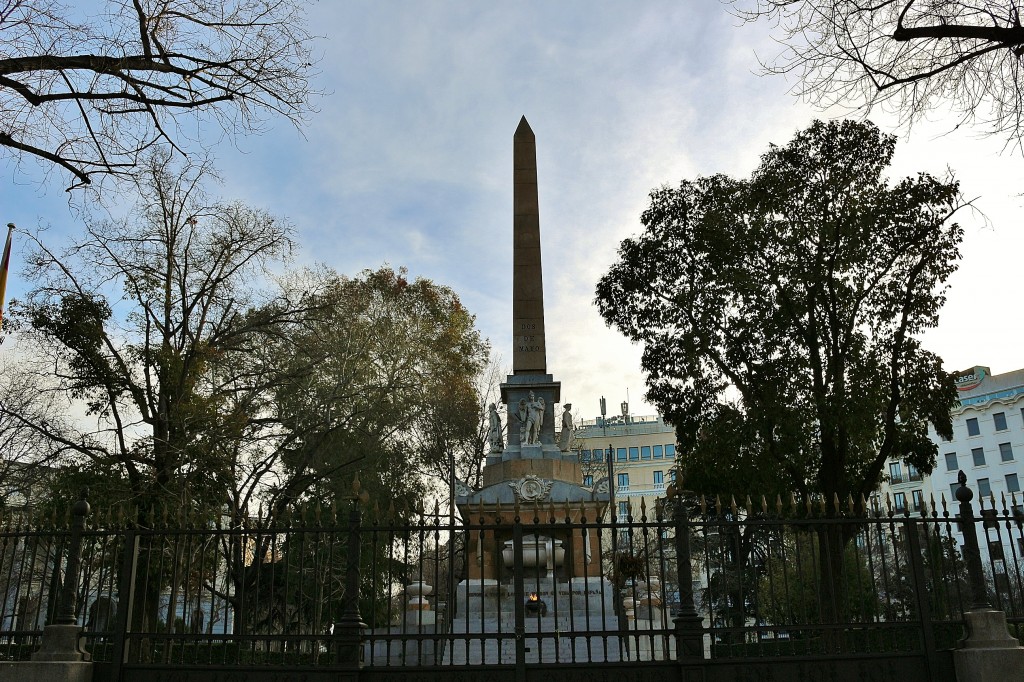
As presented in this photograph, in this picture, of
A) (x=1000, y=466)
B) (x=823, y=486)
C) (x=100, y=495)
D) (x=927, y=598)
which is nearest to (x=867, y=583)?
(x=823, y=486)

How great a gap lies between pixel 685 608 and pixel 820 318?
11166 mm

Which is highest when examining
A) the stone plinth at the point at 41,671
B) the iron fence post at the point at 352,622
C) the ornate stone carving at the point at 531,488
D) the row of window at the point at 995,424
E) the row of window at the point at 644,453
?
the row of window at the point at 644,453

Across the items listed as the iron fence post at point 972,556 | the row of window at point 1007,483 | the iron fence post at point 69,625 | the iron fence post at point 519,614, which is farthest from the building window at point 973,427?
the iron fence post at point 69,625

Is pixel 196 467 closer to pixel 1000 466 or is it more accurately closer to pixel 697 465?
pixel 697 465

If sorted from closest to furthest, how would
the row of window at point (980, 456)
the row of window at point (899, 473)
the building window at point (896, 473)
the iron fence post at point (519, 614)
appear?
the iron fence post at point (519, 614)
the row of window at point (980, 456)
the row of window at point (899, 473)
the building window at point (896, 473)

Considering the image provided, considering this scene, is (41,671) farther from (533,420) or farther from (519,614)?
(533,420)

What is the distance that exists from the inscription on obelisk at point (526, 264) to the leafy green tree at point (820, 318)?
13.0 ft

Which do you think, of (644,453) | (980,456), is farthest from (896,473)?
(644,453)

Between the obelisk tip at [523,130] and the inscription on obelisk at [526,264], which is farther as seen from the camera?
the obelisk tip at [523,130]

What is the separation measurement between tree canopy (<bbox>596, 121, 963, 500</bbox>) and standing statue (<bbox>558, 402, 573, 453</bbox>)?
3.89m

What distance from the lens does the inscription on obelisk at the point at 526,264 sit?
663 inches

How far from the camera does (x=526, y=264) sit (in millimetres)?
17531

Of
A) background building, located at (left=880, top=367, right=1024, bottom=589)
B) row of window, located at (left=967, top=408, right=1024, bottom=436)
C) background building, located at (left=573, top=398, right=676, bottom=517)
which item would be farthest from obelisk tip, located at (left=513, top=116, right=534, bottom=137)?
background building, located at (left=573, top=398, right=676, bottom=517)

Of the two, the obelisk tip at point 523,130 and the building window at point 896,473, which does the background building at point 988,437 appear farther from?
the obelisk tip at point 523,130
